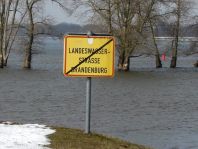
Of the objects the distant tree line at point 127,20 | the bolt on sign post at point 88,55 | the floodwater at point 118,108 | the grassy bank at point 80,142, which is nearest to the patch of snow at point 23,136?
the grassy bank at point 80,142

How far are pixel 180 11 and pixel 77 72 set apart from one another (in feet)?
174

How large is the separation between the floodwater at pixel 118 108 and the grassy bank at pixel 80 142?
9.53ft

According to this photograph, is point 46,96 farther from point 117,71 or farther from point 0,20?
point 0,20

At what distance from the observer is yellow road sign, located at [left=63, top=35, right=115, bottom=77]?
11.3 m

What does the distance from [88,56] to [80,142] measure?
169 cm

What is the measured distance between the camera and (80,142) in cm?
1096

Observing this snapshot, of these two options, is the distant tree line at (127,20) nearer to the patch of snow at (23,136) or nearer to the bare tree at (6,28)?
the bare tree at (6,28)

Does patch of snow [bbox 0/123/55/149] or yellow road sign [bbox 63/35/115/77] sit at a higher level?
yellow road sign [bbox 63/35/115/77]

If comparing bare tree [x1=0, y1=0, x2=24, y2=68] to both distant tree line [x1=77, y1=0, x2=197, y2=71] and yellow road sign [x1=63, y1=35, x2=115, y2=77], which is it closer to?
distant tree line [x1=77, y1=0, x2=197, y2=71]

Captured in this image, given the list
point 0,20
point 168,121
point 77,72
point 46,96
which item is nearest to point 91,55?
point 77,72

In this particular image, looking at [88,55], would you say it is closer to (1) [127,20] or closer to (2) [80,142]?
(2) [80,142]

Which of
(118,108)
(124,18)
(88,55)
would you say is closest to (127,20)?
(124,18)

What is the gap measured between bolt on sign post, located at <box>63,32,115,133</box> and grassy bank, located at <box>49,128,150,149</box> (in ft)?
4.03

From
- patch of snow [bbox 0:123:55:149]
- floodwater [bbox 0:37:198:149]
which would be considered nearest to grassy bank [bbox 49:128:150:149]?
patch of snow [bbox 0:123:55:149]
